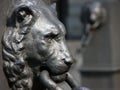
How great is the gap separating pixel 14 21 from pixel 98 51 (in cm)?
701

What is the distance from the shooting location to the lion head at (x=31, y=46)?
1.57m

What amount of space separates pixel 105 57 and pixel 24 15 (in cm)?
690

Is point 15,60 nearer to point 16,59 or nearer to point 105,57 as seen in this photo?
point 16,59

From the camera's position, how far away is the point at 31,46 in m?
1.59

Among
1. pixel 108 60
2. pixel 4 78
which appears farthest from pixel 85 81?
pixel 4 78

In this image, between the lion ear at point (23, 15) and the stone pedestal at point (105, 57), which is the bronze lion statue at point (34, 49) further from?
the stone pedestal at point (105, 57)

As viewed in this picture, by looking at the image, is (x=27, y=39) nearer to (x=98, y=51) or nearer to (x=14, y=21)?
(x=14, y=21)

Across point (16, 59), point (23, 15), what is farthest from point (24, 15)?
point (16, 59)

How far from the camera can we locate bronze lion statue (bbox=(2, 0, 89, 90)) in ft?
5.16

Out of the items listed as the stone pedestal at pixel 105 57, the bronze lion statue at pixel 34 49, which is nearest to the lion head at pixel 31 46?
the bronze lion statue at pixel 34 49

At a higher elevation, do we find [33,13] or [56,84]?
[33,13]

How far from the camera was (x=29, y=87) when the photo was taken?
1.63m

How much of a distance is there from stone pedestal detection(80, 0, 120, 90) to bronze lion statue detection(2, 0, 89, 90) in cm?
648

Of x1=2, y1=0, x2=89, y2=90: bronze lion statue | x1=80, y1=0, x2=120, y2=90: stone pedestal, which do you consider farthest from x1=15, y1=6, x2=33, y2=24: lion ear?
x1=80, y1=0, x2=120, y2=90: stone pedestal
